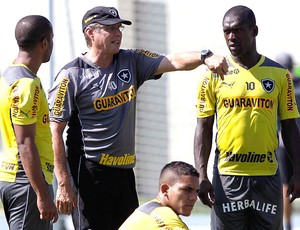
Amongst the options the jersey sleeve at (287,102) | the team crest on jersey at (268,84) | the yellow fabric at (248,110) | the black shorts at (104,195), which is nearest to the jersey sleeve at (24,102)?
the black shorts at (104,195)

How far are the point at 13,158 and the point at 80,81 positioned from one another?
821mm

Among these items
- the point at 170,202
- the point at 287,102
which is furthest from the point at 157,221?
the point at 287,102

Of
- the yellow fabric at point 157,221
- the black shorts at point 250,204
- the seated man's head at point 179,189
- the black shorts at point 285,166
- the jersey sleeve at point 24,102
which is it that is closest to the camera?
the yellow fabric at point 157,221

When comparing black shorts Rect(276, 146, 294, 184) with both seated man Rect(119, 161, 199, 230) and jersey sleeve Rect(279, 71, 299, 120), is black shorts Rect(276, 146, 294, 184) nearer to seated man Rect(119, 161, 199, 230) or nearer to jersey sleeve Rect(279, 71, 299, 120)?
jersey sleeve Rect(279, 71, 299, 120)

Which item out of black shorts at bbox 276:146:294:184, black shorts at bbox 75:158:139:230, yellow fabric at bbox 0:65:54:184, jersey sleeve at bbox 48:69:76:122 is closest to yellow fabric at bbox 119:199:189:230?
yellow fabric at bbox 0:65:54:184

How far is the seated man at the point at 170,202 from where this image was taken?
6125mm

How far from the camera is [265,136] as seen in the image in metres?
7.39

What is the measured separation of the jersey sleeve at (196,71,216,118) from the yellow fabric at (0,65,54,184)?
1202 mm

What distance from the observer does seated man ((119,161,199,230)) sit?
20.1 feet

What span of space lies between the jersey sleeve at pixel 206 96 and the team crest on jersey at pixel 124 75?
1.80 feet

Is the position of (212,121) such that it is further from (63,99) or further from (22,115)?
(22,115)

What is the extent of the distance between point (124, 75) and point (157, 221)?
1.74 metres

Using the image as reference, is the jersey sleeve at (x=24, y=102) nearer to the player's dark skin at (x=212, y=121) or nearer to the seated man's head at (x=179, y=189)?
the seated man's head at (x=179, y=189)

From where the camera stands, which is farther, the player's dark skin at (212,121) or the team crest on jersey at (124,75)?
the team crest on jersey at (124,75)
